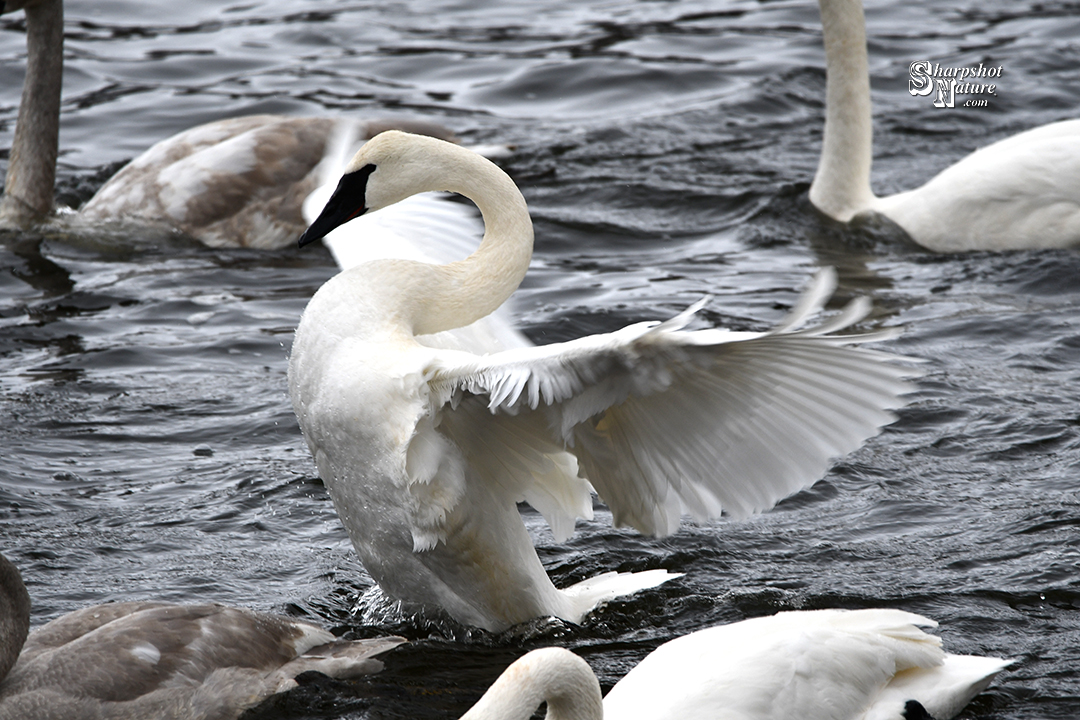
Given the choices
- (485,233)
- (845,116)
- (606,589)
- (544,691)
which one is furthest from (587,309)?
(544,691)

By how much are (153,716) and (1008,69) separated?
10463 millimetres

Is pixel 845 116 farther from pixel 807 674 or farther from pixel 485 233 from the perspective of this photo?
pixel 807 674

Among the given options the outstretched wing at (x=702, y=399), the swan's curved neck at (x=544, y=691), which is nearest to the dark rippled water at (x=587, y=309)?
the outstretched wing at (x=702, y=399)

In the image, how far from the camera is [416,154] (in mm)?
5078

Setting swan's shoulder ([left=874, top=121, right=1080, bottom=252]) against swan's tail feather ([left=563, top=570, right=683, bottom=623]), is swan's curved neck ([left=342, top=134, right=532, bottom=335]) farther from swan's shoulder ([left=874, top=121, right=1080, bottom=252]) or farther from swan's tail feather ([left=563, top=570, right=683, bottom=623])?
swan's shoulder ([left=874, top=121, right=1080, bottom=252])

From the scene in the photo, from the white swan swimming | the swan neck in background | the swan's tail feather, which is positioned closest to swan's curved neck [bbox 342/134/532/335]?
the swan neck in background

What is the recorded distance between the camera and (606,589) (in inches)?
212

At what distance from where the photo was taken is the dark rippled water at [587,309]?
17.9ft

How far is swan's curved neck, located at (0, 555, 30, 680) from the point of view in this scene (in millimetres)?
4457

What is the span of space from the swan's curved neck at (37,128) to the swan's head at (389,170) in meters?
5.44

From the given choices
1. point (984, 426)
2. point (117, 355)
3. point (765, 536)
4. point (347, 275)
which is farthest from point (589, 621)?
point (117, 355)

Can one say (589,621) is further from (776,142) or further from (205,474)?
(776,142)

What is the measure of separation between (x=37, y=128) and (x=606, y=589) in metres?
6.22

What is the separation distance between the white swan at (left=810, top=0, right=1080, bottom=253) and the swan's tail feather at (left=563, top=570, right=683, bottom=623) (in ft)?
13.5
